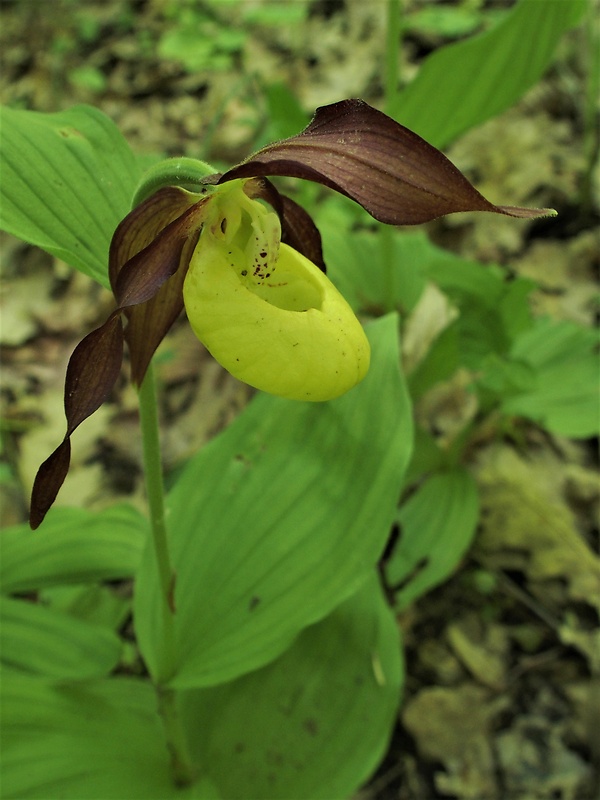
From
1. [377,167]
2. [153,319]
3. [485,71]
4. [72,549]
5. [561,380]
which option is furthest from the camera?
[561,380]

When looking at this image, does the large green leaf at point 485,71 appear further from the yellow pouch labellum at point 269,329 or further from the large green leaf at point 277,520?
Answer: the yellow pouch labellum at point 269,329

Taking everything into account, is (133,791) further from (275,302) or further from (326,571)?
(275,302)

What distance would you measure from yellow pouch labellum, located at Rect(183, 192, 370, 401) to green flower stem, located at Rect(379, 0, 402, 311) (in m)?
0.85

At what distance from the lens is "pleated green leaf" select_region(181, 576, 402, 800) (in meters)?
1.32

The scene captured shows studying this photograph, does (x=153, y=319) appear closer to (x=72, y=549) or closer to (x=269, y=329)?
(x=269, y=329)

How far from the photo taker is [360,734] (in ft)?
4.39

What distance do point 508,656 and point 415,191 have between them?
134 cm

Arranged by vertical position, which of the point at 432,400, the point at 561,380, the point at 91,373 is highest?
the point at 91,373

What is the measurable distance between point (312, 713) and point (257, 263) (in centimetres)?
91

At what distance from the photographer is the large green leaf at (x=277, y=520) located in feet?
4.00

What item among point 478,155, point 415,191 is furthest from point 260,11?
point 415,191

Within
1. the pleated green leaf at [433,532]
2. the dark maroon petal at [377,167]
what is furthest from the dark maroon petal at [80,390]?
the pleated green leaf at [433,532]

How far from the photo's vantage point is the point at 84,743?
4.13 feet

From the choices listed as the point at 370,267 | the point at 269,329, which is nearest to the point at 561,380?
the point at 370,267
